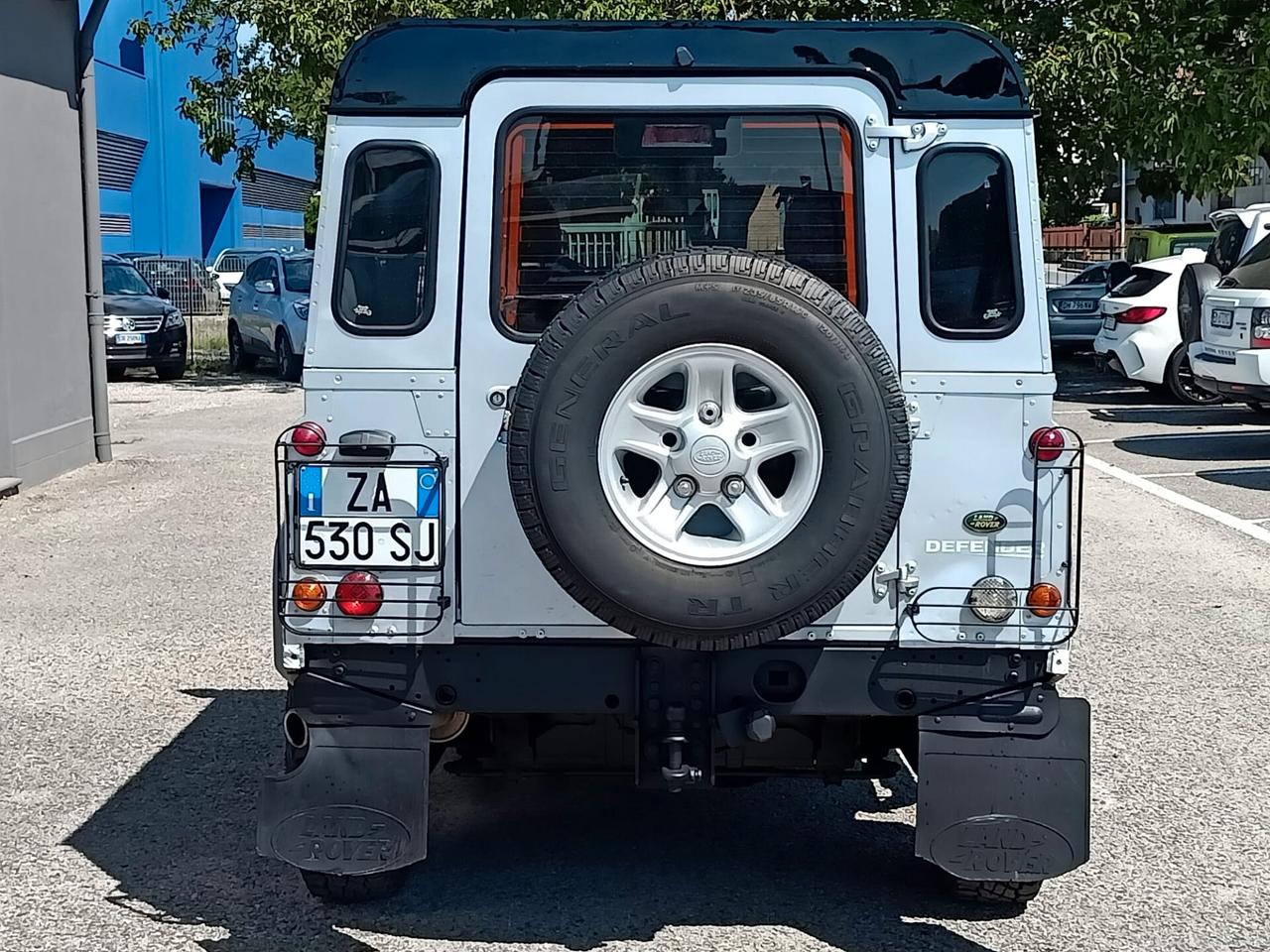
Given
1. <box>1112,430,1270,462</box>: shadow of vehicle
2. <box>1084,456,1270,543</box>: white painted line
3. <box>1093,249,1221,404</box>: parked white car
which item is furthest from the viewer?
<box>1093,249,1221,404</box>: parked white car

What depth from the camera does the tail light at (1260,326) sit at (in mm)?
13719

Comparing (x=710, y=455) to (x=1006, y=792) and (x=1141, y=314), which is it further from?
(x=1141, y=314)

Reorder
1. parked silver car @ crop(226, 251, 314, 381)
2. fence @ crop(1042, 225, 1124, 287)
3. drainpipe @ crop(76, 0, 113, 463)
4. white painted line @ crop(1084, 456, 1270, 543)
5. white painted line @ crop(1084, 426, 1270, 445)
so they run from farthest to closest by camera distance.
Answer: fence @ crop(1042, 225, 1124, 287) → parked silver car @ crop(226, 251, 314, 381) → white painted line @ crop(1084, 426, 1270, 445) → drainpipe @ crop(76, 0, 113, 463) → white painted line @ crop(1084, 456, 1270, 543)

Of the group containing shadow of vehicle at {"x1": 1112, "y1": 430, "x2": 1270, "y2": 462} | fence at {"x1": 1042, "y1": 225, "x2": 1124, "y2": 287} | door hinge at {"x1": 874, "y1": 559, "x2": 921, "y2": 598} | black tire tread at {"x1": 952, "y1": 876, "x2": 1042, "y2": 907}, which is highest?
fence at {"x1": 1042, "y1": 225, "x2": 1124, "y2": 287}

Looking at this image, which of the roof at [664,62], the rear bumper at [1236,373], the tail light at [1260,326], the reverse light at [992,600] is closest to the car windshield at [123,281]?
the rear bumper at [1236,373]

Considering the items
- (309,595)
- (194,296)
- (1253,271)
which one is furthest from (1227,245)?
(194,296)

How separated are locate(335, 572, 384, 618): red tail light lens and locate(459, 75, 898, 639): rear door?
0.23 meters

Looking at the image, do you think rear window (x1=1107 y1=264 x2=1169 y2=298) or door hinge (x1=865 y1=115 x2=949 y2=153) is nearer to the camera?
door hinge (x1=865 y1=115 x2=949 y2=153)

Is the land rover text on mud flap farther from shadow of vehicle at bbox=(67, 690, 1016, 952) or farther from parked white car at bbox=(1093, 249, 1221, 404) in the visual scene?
parked white car at bbox=(1093, 249, 1221, 404)

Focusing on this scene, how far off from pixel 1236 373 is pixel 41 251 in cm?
977

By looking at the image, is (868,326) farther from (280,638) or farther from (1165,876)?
(1165,876)

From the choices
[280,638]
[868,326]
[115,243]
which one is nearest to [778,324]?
[868,326]

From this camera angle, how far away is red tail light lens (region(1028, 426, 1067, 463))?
4.46 m

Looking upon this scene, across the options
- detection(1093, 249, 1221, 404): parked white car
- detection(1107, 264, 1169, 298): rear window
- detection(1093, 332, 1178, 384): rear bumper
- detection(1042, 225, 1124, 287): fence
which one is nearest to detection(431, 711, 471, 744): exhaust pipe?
detection(1093, 249, 1221, 404): parked white car
